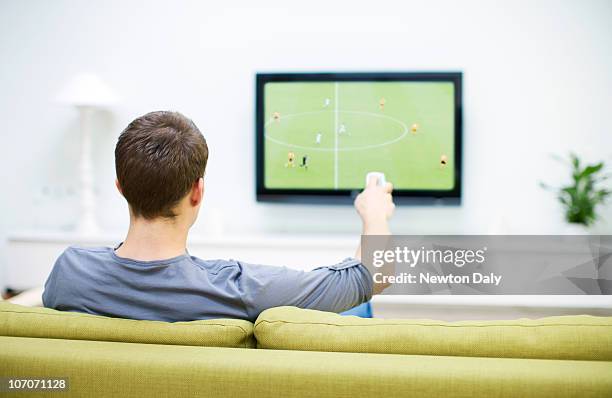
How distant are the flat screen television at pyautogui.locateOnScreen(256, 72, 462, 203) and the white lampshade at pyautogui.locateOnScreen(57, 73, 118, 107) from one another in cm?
102

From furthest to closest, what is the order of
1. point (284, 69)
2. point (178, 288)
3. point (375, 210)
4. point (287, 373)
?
1. point (284, 69)
2. point (375, 210)
3. point (178, 288)
4. point (287, 373)

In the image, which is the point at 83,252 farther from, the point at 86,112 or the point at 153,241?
the point at 86,112

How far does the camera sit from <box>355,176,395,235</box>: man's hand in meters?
1.55

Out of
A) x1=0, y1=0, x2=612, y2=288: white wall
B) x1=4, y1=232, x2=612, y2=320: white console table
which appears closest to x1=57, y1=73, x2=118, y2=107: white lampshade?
x1=0, y1=0, x2=612, y2=288: white wall

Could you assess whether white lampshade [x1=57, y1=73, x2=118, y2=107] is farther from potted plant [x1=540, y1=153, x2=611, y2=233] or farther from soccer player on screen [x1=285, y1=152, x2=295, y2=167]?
potted plant [x1=540, y1=153, x2=611, y2=233]

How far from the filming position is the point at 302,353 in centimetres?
119

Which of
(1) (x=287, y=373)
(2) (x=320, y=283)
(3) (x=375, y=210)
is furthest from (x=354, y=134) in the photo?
(1) (x=287, y=373)

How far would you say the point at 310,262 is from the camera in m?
4.14

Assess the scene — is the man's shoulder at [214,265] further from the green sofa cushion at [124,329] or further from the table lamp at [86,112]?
the table lamp at [86,112]

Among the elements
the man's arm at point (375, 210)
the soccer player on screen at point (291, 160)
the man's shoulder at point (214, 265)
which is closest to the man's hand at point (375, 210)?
the man's arm at point (375, 210)

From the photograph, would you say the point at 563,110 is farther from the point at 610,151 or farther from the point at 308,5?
the point at 308,5

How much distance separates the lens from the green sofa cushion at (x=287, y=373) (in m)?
1.08

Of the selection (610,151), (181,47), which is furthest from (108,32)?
(610,151)

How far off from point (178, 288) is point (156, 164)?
0.86 feet
